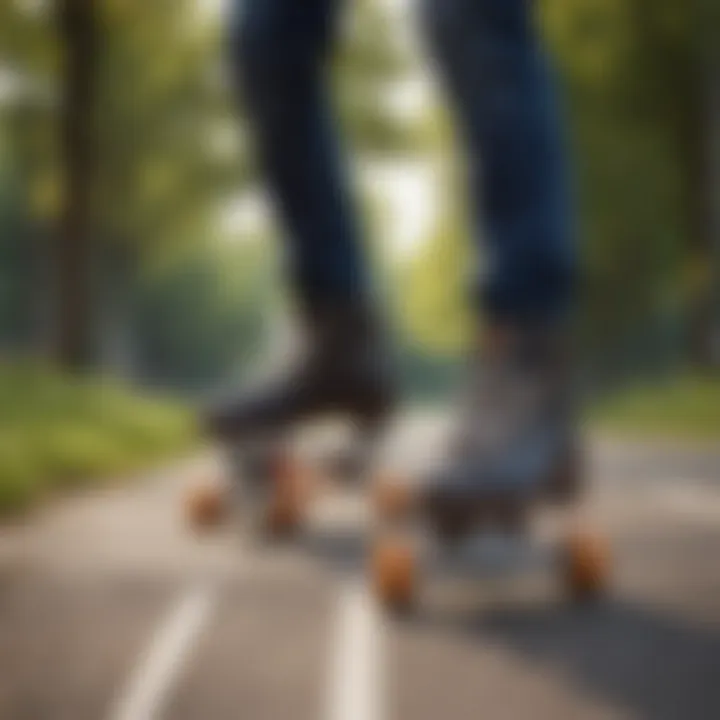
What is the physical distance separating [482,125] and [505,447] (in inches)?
13.4

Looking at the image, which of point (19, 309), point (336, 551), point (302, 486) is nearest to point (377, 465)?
point (302, 486)

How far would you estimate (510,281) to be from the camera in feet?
4.78

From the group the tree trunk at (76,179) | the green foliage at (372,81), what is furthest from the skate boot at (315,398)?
the tree trunk at (76,179)

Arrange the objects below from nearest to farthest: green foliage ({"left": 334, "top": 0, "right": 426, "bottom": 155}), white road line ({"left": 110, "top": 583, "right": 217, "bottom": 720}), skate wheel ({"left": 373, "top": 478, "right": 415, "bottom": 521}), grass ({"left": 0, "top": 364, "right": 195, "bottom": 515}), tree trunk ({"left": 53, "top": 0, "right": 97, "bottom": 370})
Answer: white road line ({"left": 110, "top": 583, "right": 217, "bottom": 720}) → skate wheel ({"left": 373, "top": 478, "right": 415, "bottom": 521}) → green foliage ({"left": 334, "top": 0, "right": 426, "bottom": 155}) → tree trunk ({"left": 53, "top": 0, "right": 97, "bottom": 370}) → grass ({"left": 0, "top": 364, "right": 195, "bottom": 515})

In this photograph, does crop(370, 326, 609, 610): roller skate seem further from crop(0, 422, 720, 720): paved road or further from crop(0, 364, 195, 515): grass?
crop(0, 364, 195, 515): grass

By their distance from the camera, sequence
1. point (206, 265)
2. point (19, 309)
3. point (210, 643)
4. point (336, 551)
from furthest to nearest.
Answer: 1. point (206, 265)
2. point (19, 309)
3. point (336, 551)
4. point (210, 643)

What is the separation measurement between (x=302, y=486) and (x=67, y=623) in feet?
2.42

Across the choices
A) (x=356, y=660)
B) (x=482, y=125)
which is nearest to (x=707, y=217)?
(x=482, y=125)

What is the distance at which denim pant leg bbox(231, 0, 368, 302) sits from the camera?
1523 mm

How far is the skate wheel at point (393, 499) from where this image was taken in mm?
1490

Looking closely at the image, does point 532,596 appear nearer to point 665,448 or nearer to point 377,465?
point 377,465

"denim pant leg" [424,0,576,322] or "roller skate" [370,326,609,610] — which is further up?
"denim pant leg" [424,0,576,322]

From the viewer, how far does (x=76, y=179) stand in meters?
2.07

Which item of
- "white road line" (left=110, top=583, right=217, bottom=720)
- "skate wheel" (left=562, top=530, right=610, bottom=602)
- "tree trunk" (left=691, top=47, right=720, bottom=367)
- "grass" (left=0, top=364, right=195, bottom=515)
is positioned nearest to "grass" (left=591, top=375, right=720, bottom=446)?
"tree trunk" (left=691, top=47, right=720, bottom=367)
